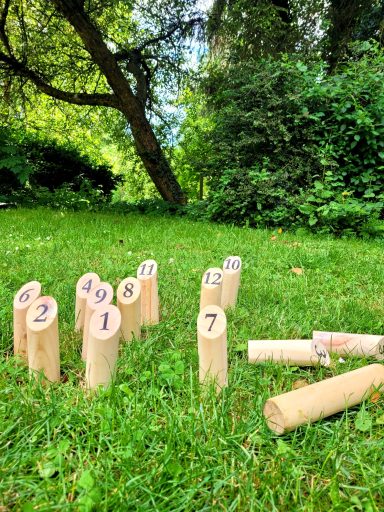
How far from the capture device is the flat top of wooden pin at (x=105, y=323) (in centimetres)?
129

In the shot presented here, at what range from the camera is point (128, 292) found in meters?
1.63

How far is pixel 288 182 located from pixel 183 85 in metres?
5.18

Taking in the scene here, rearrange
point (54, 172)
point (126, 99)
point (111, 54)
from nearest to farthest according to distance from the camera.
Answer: point (111, 54), point (126, 99), point (54, 172)

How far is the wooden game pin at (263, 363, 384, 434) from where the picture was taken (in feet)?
3.84

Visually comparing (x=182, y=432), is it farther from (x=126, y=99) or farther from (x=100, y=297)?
(x=126, y=99)

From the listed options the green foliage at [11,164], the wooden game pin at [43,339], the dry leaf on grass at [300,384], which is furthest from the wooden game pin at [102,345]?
the green foliage at [11,164]

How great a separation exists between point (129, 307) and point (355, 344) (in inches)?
38.6

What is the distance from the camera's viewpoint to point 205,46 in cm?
782

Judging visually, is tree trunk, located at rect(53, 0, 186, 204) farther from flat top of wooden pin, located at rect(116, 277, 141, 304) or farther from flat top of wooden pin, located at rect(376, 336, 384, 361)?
flat top of wooden pin, located at rect(376, 336, 384, 361)

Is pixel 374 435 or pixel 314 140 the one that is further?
pixel 314 140

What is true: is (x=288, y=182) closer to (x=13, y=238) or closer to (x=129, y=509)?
(x=13, y=238)

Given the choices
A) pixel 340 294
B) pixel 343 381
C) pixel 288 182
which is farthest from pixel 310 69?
pixel 343 381

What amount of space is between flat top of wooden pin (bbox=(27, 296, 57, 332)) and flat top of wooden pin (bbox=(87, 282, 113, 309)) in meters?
0.17

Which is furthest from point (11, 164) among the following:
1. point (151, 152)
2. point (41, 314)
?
point (41, 314)
